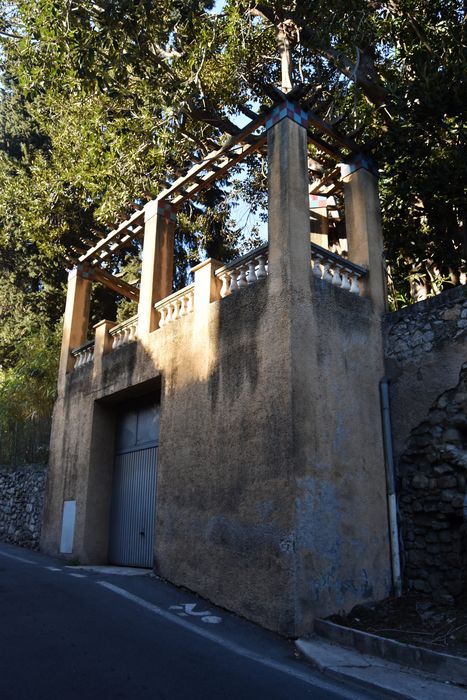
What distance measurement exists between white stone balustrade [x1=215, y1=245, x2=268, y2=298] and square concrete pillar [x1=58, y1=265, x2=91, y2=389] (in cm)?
587

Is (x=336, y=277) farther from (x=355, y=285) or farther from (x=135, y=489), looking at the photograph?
(x=135, y=489)

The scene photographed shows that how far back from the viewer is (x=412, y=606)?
23.6 feet

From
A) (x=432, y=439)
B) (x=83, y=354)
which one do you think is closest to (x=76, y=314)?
(x=83, y=354)

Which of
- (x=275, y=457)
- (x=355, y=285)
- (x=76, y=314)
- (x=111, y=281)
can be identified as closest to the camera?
(x=275, y=457)

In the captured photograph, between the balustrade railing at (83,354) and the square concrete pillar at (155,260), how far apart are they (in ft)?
6.85

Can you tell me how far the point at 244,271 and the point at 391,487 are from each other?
3.83 metres

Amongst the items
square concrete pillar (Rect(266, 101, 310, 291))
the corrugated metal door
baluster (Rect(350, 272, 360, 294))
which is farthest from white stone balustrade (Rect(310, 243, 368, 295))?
the corrugated metal door

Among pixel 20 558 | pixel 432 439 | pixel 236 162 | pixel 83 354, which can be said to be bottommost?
pixel 20 558

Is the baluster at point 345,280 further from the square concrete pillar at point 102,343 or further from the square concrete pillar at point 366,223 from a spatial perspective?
the square concrete pillar at point 102,343

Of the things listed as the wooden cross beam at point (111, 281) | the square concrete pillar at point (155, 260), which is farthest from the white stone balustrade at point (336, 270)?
the wooden cross beam at point (111, 281)

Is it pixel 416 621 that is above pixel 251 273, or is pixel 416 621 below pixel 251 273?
below

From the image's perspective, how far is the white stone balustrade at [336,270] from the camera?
27.6 feet

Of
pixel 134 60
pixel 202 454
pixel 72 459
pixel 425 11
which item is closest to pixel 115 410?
pixel 72 459

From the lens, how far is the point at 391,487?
805cm
